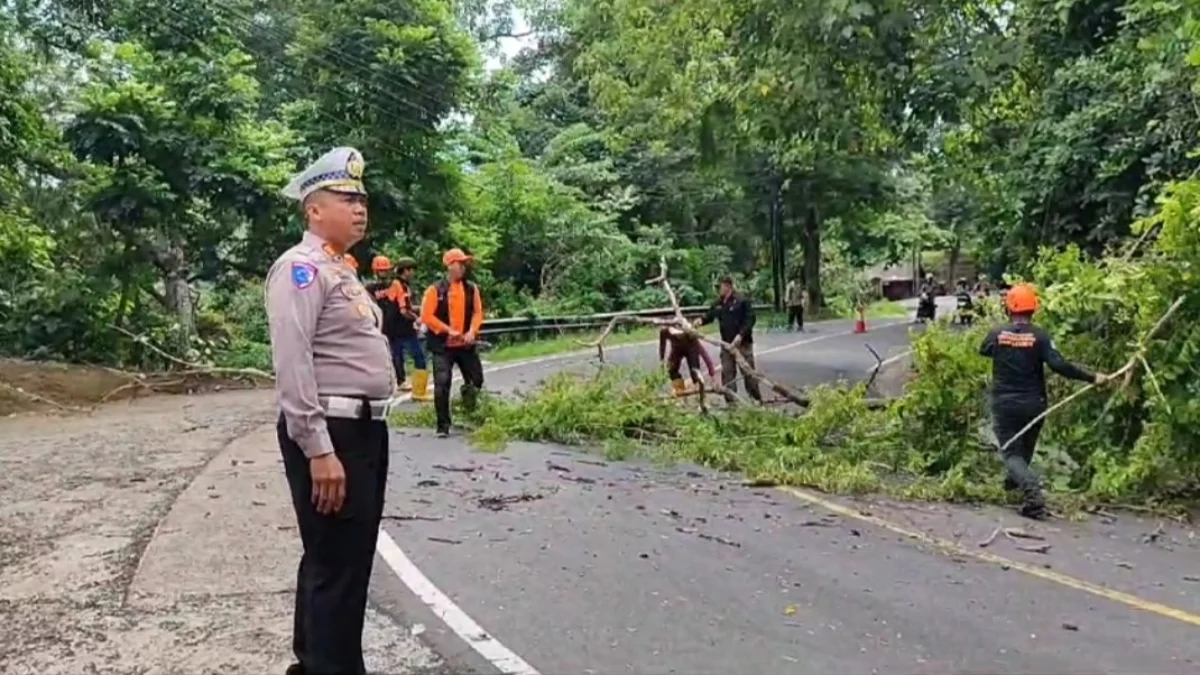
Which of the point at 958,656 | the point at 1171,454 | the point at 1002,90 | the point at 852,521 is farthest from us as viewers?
the point at 1002,90

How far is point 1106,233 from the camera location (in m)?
14.6

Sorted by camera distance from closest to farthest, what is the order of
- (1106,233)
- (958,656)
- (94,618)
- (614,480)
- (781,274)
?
(958,656), (94,618), (614,480), (1106,233), (781,274)

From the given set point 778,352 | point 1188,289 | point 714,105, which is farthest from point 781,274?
point 1188,289

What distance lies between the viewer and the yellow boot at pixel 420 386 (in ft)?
50.8

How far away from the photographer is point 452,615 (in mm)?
5891

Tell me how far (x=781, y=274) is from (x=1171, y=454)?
120ft

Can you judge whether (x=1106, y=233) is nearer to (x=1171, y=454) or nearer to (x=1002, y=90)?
(x=1002, y=90)

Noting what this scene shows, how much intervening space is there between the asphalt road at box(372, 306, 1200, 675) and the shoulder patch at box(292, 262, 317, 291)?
1.87 m

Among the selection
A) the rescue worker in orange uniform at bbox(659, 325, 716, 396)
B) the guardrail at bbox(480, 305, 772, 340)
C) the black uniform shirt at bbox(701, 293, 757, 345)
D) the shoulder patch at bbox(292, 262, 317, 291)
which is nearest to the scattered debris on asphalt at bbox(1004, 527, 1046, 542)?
the shoulder patch at bbox(292, 262, 317, 291)

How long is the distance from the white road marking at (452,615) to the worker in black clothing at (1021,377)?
4690 millimetres

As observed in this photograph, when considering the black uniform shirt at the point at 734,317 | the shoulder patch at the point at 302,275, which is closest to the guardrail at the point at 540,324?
the black uniform shirt at the point at 734,317

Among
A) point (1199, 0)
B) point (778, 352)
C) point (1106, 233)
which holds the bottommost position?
point (778, 352)

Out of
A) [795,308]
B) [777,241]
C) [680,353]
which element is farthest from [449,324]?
[777,241]

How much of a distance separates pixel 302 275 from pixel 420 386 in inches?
455
